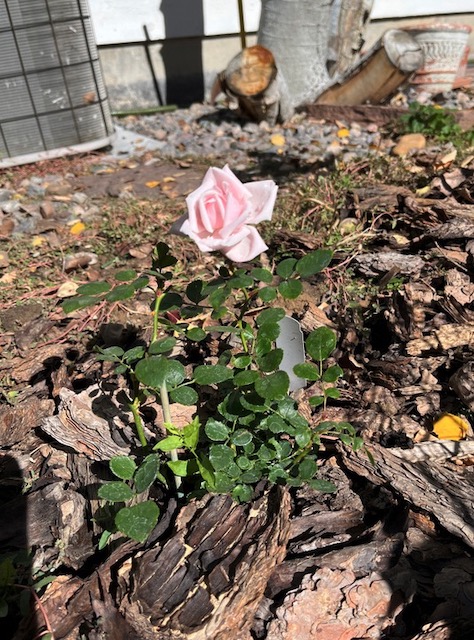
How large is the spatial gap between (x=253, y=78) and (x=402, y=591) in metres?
4.62

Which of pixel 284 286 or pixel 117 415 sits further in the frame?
pixel 117 415

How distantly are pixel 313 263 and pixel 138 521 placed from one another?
2.07 ft

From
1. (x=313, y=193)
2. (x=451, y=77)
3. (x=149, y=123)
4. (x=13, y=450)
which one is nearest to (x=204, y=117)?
(x=149, y=123)

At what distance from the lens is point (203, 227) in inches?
44.4

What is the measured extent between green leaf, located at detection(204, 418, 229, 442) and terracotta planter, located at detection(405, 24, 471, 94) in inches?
205

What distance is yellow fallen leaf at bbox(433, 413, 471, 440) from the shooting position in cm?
166

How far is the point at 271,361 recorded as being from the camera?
119 centimetres

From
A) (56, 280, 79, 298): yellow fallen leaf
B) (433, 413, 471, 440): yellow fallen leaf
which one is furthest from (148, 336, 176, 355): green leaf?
(56, 280, 79, 298): yellow fallen leaf

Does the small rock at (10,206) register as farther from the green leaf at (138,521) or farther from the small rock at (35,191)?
the green leaf at (138,521)

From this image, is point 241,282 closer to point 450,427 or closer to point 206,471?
A: point 206,471

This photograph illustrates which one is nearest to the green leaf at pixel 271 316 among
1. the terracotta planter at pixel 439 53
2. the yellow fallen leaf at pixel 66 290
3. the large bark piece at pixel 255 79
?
the yellow fallen leaf at pixel 66 290

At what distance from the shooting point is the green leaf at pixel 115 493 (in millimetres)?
1192

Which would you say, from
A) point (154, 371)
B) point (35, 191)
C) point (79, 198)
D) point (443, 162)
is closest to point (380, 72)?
point (443, 162)

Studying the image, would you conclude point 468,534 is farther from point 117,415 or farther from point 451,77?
point 451,77
